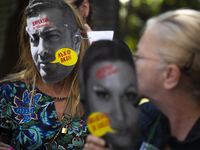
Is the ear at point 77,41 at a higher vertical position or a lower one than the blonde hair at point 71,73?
higher

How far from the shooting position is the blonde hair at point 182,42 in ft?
3.45

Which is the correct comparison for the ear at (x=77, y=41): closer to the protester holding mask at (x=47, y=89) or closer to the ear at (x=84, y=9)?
the protester holding mask at (x=47, y=89)

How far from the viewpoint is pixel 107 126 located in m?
1.06

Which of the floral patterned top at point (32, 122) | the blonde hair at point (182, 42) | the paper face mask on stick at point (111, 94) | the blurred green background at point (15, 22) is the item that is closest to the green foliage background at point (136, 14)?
the blurred green background at point (15, 22)

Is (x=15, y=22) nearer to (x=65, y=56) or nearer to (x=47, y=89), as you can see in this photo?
(x=47, y=89)

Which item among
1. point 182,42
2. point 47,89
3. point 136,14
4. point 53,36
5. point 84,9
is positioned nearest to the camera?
point 182,42

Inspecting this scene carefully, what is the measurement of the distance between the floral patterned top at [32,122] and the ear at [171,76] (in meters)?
0.84

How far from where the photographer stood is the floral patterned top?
1709 mm

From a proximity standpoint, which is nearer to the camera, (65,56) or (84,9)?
(65,56)

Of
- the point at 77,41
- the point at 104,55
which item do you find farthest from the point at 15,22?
the point at 104,55

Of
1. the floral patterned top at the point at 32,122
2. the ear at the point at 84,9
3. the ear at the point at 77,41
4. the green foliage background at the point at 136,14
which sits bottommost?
the green foliage background at the point at 136,14

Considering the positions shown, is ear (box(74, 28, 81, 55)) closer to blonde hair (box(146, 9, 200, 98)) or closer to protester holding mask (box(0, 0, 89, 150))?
protester holding mask (box(0, 0, 89, 150))

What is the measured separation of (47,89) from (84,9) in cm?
99

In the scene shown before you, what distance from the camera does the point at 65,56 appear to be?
1624 millimetres
